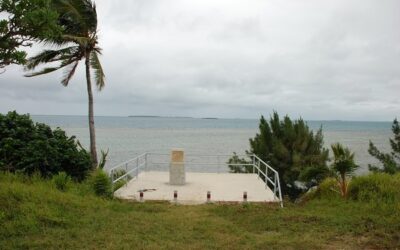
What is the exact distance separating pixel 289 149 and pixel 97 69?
37.7ft

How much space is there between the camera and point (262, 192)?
14.6 meters

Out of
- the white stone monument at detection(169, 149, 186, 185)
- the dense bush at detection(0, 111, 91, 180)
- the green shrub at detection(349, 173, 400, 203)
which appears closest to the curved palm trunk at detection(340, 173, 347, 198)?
the green shrub at detection(349, 173, 400, 203)

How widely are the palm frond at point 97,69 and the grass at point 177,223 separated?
736 centimetres

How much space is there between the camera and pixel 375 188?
12.2 meters

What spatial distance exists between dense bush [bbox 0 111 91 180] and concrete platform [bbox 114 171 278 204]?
1936mm

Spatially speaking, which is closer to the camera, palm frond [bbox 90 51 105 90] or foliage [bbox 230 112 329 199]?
palm frond [bbox 90 51 105 90]

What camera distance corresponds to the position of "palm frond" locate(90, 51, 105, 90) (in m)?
18.8

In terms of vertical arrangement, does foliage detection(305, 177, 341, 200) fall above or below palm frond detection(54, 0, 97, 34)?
below

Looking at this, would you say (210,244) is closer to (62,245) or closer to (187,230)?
(187,230)

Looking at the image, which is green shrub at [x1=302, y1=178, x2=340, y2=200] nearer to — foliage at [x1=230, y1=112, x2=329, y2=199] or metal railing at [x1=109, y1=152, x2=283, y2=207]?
metal railing at [x1=109, y1=152, x2=283, y2=207]

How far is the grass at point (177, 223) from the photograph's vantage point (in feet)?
26.7

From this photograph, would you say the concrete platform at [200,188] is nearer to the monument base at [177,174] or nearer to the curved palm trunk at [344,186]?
the monument base at [177,174]

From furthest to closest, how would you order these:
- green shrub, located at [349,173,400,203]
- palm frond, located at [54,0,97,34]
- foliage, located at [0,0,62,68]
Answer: palm frond, located at [54,0,97,34] → green shrub, located at [349,173,400,203] → foliage, located at [0,0,62,68]

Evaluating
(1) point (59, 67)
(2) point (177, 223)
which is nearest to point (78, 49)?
(1) point (59, 67)
